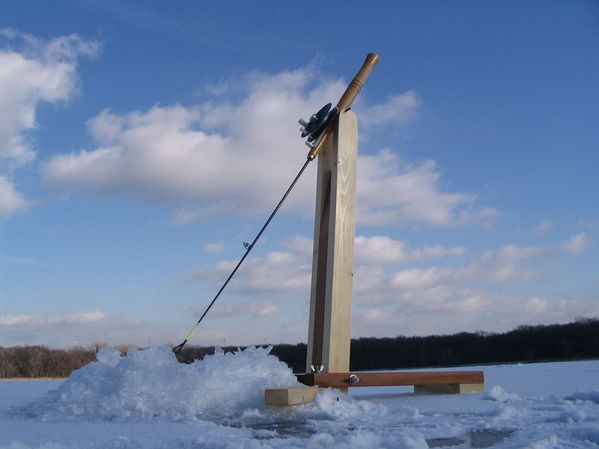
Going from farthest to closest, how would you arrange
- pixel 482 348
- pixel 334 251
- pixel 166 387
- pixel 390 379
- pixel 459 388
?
pixel 482 348 < pixel 459 388 < pixel 334 251 < pixel 390 379 < pixel 166 387

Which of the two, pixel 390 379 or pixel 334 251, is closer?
pixel 390 379

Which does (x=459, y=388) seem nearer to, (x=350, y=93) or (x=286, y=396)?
(x=286, y=396)

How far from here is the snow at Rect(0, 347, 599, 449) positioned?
6.31 feet

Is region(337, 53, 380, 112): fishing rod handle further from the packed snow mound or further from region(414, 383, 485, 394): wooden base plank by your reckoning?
region(414, 383, 485, 394): wooden base plank

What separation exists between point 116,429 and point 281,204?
1.94 m

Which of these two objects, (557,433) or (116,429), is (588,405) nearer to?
(557,433)

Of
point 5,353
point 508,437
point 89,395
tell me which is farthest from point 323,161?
point 5,353

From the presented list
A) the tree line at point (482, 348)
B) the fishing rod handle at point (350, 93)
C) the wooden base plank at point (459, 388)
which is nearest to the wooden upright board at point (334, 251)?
the fishing rod handle at point (350, 93)

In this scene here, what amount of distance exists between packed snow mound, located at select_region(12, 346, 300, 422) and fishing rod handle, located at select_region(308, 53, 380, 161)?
5.11ft

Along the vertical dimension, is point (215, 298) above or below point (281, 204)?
below

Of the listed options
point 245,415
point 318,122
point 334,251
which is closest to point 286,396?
point 245,415

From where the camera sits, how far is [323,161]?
4059 millimetres

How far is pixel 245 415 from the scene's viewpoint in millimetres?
2732

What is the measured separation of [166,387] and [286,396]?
2.27 ft
